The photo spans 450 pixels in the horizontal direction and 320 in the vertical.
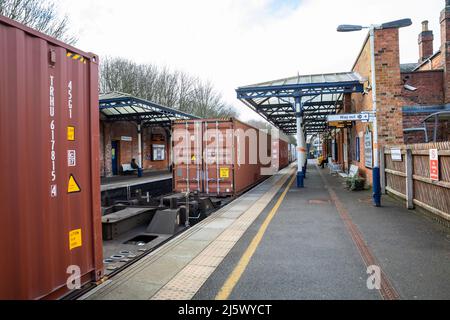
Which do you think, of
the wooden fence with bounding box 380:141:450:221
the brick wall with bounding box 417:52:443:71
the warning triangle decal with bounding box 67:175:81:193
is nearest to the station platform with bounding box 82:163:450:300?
the wooden fence with bounding box 380:141:450:221

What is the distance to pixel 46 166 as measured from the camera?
136 inches

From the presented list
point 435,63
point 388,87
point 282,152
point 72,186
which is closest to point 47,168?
point 72,186

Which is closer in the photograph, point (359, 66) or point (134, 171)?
point (359, 66)

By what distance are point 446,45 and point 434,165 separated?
38.8 feet

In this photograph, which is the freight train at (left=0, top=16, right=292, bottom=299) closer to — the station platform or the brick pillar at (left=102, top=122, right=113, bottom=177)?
the station platform

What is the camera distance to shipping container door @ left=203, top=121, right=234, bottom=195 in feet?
38.1

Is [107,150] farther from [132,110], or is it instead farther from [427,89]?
[427,89]

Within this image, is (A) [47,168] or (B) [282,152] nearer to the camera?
(A) [47,168]

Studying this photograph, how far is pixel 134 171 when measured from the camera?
2636 centimetres

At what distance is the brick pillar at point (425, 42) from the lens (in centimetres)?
2602

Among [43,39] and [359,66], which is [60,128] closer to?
[43,39]

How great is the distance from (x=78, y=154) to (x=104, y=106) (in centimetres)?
1704

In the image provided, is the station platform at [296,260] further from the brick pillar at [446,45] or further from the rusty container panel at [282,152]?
the rusty container panel at [282,152]

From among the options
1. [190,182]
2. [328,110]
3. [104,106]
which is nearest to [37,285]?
[190,182]
